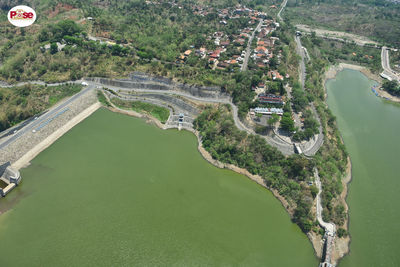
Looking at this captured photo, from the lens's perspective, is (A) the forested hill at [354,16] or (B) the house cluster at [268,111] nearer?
(B) the house cluster at [268,111]

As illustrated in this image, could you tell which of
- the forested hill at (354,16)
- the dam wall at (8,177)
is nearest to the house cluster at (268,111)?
the dam wall at (8,177)

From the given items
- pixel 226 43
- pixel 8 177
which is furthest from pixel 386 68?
pixel 8 177

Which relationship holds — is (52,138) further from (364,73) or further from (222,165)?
(364,73)

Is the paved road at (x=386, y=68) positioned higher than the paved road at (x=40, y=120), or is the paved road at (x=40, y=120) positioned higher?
the paved road at (x=386, y=68)

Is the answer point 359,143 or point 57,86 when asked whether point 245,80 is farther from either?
point 57,86

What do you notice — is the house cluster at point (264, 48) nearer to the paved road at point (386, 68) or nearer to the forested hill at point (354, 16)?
the paved road at point (386, 68)

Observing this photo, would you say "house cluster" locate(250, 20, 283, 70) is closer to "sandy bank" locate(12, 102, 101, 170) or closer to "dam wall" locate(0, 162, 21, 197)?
"sandy bank" locate(12, 102, 101, 170)

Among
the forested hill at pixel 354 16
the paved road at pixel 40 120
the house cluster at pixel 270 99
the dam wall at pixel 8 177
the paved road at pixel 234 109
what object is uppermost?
the forested hill at pixel 354 16

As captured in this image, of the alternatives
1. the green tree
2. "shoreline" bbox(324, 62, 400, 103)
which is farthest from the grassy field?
"shoreline" bbox(324, 62, 400, 103)
